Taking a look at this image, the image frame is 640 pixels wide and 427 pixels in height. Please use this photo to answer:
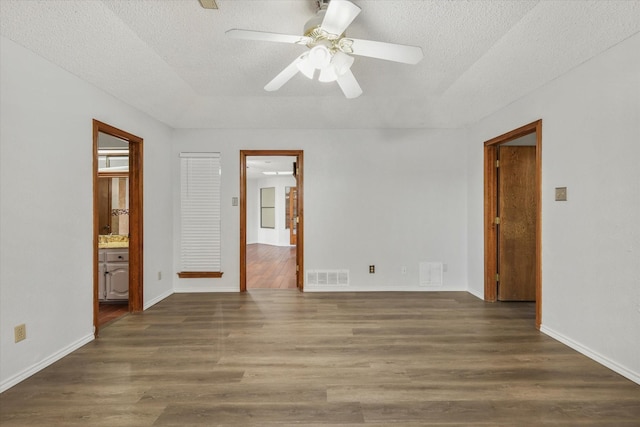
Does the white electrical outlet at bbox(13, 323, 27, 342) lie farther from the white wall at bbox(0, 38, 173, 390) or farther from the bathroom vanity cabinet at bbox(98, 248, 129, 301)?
the bathroom vanity cabinet at bbox(98, 248, 129, 301)

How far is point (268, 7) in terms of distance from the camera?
2.01 meters

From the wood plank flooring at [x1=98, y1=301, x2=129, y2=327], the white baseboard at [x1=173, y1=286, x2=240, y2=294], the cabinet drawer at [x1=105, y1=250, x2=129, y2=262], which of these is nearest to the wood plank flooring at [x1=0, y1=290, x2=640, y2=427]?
the wood plank flooring at [x1=98, y1=301, x2=129, y2=327]

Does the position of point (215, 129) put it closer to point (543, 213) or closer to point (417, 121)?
point (417, 121)

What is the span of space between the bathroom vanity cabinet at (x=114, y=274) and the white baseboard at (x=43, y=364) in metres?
1.11

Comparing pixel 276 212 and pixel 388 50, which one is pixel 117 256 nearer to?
pixel 388 50

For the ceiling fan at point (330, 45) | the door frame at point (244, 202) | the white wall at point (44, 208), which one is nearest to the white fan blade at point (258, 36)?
the ceiling fan at point (330, 45)

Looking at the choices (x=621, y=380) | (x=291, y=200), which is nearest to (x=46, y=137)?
(x=621, y=380)

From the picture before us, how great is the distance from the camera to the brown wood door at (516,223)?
3.91m

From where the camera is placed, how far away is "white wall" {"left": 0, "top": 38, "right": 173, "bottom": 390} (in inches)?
81.6

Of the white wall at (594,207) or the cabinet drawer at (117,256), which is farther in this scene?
the cabinet drawer at (117,256)

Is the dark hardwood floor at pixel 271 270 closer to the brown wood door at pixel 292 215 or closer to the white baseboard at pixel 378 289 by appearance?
the white baseboard at pixel 378 289

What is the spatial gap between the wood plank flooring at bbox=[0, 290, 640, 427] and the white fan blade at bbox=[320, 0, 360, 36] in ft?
7.40

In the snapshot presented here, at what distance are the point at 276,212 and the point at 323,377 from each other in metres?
8.52

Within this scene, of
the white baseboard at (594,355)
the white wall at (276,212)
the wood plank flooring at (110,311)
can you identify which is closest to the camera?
the white baseboard at (594,355)
